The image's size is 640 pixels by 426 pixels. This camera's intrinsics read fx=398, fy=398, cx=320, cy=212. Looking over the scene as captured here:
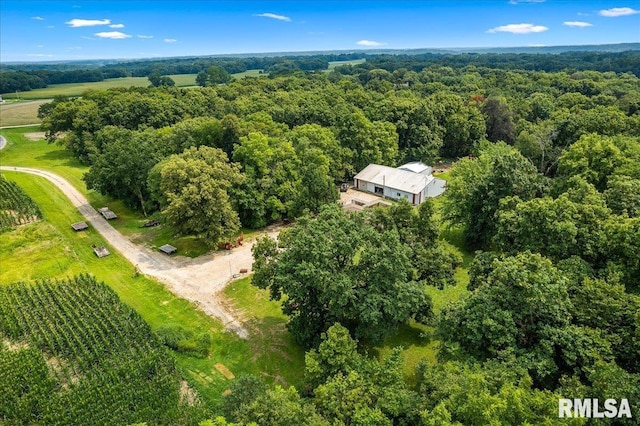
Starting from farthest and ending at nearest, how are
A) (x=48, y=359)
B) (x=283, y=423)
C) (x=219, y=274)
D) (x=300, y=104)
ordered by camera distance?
1. (x=300, y=104)
2. (x=219, y=274)
3. (x=48, y=359)
4. (x=283, y=423)

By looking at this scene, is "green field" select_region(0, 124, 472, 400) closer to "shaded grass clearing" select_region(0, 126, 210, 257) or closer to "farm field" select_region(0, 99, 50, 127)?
"shaded grass clearing" select_region(0, 126, 210, 257)

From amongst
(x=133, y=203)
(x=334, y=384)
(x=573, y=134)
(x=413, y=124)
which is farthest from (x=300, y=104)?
(x=334, y=384)

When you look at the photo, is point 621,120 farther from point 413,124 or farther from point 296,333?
point 296,333

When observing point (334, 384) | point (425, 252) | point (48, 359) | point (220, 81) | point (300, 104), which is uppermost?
point (220, 81)

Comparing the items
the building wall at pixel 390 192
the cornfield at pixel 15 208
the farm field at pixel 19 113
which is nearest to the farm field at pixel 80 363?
the cornfield at pixel 15 208

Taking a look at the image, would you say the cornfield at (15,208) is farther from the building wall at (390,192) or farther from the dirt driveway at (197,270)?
the building wall at (390,192)

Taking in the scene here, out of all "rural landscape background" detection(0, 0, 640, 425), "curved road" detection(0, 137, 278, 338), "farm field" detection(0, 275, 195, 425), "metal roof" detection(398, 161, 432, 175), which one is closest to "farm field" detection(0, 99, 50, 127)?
"rural landscape background" detection(0, 0, 640, 425)

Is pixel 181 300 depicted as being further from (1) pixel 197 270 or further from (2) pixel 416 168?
(2) pixel 416 168
